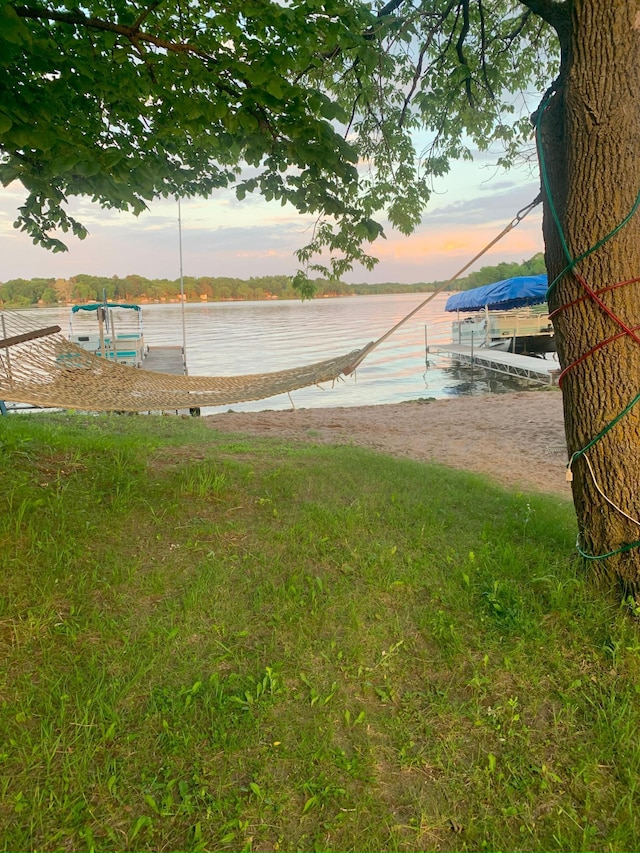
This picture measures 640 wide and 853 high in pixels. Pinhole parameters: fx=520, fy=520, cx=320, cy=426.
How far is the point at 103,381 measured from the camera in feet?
10.2

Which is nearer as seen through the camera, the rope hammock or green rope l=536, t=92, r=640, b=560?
green rope l=536, t=92, r=640, b=560

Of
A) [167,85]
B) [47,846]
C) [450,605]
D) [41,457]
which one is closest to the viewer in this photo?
[47,846]

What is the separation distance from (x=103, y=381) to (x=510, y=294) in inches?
595

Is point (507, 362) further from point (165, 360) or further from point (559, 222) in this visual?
point (559, 222)

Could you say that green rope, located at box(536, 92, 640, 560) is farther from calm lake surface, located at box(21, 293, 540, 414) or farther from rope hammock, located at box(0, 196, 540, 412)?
calm lake surface, located at box(21, 293, 540, 414)

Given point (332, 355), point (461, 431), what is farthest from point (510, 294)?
point (461, 431)

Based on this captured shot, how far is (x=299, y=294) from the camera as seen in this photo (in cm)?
351

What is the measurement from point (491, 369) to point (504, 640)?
45.5ft

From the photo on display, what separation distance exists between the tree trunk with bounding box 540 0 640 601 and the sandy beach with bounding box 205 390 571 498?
7.04 ft

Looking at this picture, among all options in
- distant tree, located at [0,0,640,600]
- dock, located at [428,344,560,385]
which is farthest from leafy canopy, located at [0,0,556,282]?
dock, located at [428,344,560,385]

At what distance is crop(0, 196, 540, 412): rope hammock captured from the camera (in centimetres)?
251

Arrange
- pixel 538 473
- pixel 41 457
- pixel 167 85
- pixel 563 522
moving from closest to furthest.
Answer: pixel 167 85 → pixel 563 522 → pixel 41 457 → pixel 538 473

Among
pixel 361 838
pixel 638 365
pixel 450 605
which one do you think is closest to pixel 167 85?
pixel 638 365

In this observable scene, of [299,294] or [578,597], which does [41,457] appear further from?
[578,597]
